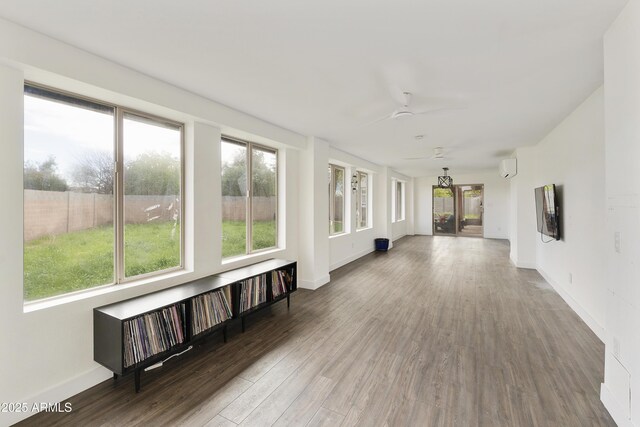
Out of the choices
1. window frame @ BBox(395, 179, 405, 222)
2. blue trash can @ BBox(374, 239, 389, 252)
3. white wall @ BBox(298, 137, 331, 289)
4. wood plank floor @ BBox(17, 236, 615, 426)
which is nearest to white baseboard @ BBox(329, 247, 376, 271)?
blue trash can @ BBox(374, 239, 389, 252)

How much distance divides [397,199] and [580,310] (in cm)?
761

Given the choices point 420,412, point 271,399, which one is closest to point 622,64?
point 420,412

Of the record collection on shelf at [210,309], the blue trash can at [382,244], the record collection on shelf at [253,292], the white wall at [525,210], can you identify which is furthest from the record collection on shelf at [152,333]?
the white wall at [525,210]

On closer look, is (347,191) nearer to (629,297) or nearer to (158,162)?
(158,162)

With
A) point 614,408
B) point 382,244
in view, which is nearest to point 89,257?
point 614,408

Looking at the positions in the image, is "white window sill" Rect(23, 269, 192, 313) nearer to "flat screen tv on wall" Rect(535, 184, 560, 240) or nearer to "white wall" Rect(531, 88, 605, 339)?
"white wall" Rect(531, 88, 605, 339)

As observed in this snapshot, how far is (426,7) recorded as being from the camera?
5.30 feet

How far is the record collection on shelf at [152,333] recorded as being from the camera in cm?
211

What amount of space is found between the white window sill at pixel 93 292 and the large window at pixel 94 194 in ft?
0.15

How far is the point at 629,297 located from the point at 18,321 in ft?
12.9

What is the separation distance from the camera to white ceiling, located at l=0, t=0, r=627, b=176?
1644mm

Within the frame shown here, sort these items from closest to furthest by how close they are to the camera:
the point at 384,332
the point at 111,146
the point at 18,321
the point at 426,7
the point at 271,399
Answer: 1. the point at 426,7
2. the point at 18,321
3. the point at 271,399
4. the point at 111,146
5. the point at 384,332

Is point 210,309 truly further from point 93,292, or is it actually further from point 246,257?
point 246,257

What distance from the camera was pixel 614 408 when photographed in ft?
6.04
